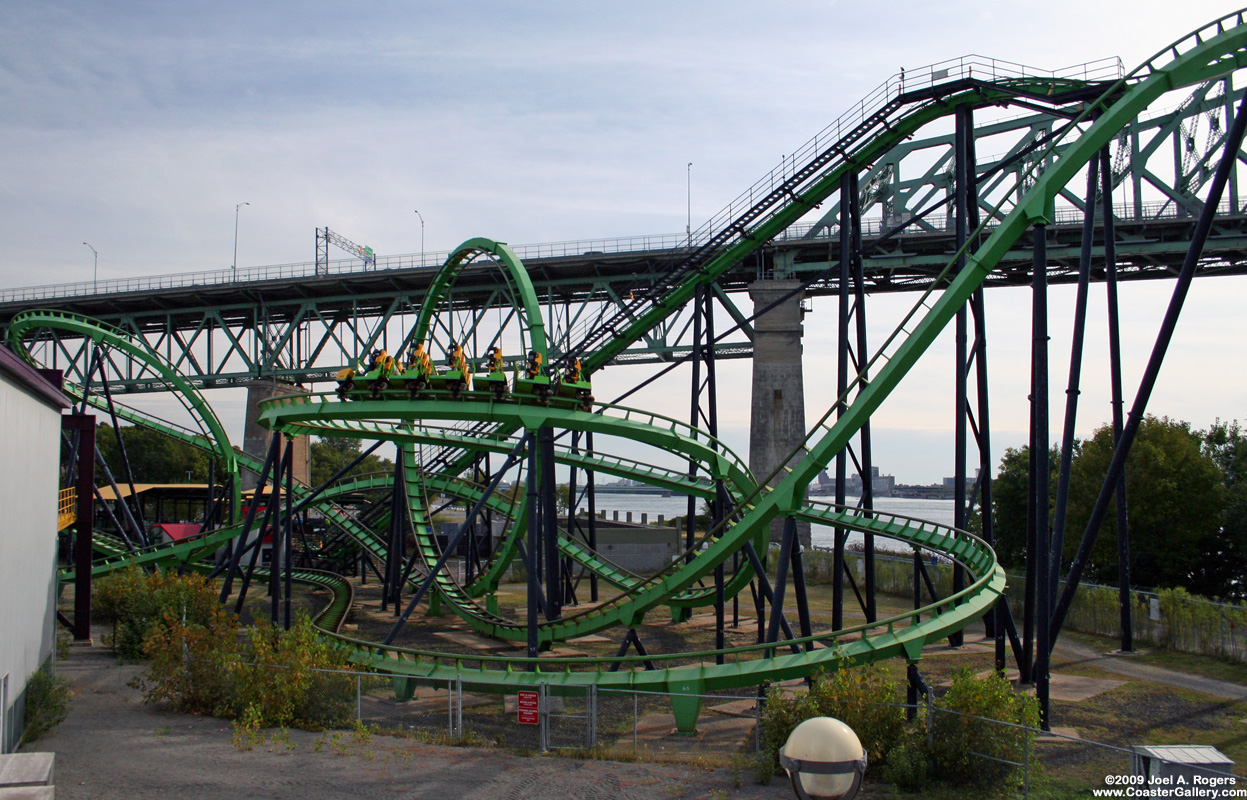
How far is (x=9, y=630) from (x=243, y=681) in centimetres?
366

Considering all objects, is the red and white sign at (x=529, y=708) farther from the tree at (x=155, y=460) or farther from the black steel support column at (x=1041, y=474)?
the tree at (x=155, y=460)

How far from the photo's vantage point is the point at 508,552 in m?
27.9

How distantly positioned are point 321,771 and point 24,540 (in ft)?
24.4

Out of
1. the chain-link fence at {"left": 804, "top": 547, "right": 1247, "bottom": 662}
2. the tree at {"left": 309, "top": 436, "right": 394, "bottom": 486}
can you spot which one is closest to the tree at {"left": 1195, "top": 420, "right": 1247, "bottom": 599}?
the chain-link fence at {"left": 804, "top": 547, "right": 1247, "bottom": 662}

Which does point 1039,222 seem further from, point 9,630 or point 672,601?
point 9,630

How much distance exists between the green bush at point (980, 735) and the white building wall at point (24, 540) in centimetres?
1354

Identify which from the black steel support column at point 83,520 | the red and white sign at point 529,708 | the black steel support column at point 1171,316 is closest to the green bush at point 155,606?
the black steel support column at point 83,520

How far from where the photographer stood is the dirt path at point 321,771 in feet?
41.0

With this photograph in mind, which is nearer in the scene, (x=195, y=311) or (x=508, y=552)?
(x=508, y=552)

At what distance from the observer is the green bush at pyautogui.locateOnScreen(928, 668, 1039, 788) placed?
12.9m

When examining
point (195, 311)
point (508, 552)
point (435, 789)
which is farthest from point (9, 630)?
point (195, 311)

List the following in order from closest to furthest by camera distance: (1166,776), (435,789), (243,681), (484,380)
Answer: (1166,776), (435,789), (243,681), (484,380)

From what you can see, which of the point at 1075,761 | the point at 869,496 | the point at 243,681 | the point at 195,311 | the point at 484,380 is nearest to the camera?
the point at 1075,761

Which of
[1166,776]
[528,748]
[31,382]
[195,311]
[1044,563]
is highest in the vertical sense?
[195,311]
